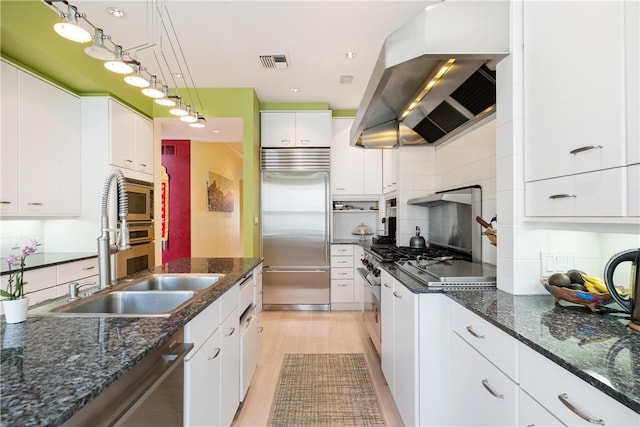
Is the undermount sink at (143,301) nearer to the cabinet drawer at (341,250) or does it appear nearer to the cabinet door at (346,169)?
the cabinet drawer at (341,250)

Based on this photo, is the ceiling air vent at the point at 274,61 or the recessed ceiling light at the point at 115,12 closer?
the recessed ceiling light at the point at 115,12

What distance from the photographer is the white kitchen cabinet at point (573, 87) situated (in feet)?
3.28

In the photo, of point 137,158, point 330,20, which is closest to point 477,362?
point 330,20

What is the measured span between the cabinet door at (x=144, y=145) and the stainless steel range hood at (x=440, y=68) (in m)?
2.64

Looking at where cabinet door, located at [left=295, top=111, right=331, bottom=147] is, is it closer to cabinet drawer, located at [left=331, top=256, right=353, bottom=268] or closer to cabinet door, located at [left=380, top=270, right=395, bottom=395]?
cabinet drawer, located at [left=331, top=256, right=353, bottom=268]

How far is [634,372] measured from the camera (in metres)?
0.73

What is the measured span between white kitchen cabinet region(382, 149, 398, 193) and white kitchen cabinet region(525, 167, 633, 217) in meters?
2.33

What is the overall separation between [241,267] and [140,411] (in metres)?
1.49

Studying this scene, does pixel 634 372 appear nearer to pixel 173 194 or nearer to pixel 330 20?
pixel 330 20

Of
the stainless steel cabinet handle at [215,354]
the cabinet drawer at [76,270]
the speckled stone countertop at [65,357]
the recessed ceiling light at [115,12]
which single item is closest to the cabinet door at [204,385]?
the stainless steel cabinet handle at [215,354]

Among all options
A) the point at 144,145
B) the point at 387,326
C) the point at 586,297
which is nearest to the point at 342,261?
the point at 387,326

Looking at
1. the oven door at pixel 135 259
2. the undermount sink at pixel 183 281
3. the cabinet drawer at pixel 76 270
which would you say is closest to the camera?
the undermount sink at pixel 183 281

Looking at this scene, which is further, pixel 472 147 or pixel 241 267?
pixel 472 147

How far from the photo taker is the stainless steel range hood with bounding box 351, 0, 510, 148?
1.49 meters
